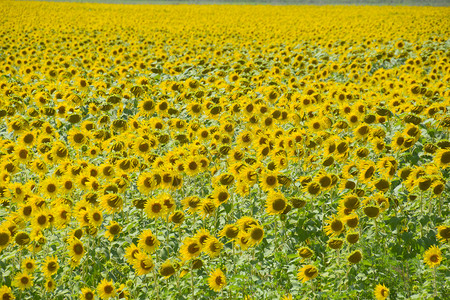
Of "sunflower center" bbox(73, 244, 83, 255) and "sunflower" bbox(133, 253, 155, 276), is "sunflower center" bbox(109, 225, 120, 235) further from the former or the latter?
"sunflower" bbox(133, 253, 155, 276)

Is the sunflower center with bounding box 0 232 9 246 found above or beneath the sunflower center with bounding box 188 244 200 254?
above

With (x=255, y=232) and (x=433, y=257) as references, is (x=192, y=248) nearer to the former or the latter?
(x=255, y=232)

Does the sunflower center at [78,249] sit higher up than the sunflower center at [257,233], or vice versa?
the sunflower center at [257,233]

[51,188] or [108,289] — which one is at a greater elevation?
[51,188]

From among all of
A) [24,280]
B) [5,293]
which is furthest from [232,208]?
[5,293]

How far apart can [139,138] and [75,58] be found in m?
7.73

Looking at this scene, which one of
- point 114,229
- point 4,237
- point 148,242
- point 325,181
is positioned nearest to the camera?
point 4,237

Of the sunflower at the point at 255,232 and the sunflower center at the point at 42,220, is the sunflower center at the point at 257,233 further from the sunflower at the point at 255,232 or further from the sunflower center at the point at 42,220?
the sunflower center at the point at 42,220

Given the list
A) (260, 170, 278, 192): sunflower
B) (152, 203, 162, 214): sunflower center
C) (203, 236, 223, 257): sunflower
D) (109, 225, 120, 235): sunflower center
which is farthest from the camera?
(260, 170, 278, 192): sunflower

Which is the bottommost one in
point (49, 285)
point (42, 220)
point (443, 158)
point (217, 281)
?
point (49, 285)

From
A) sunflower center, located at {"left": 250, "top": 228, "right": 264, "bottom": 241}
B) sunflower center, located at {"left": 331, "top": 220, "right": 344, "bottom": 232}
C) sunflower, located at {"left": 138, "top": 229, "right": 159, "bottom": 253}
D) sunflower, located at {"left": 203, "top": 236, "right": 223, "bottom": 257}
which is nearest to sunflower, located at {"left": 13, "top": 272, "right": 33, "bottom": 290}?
sunflower, located at {"left": 138, "top": 229, "right": 159, "bottom": 253}

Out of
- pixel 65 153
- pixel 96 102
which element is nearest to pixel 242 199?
pixel 65 153

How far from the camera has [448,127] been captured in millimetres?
5031

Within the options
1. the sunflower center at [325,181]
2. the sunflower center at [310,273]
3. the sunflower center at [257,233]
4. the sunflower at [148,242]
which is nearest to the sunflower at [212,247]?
the sunflower center at [257,233]
